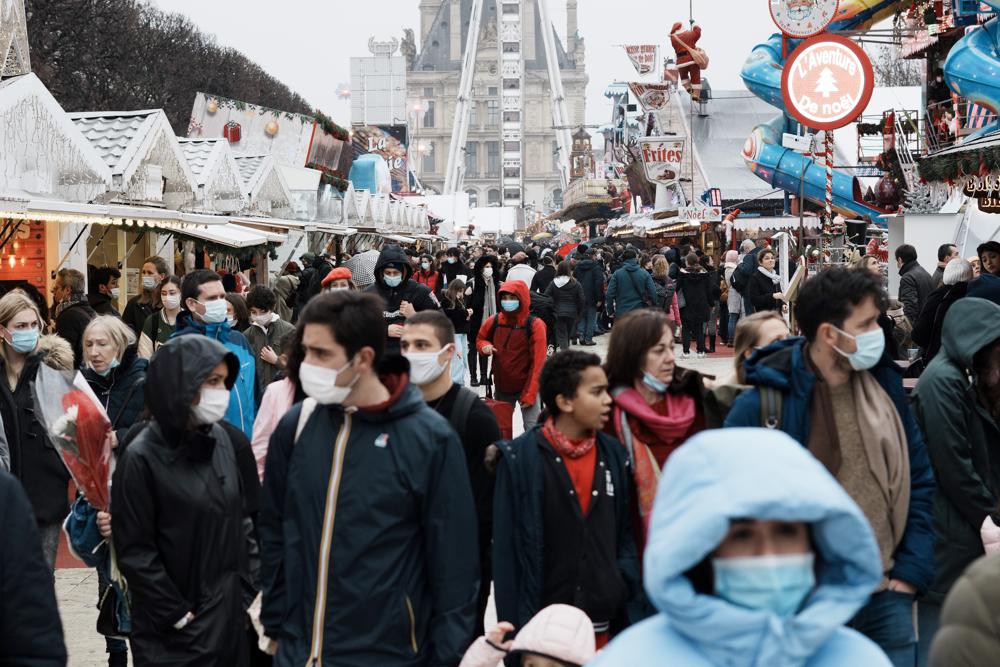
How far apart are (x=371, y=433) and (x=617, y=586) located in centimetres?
101

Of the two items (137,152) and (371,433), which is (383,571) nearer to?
(371,433)

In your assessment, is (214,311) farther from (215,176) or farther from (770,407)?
(215,176)

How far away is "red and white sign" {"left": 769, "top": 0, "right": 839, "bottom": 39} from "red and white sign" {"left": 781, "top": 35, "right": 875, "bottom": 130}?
5.34 ft

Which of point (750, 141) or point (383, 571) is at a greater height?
point (750, 141)

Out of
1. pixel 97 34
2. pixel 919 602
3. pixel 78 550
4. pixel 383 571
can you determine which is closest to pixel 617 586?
pixel 383 571

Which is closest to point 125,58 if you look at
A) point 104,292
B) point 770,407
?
point 104,292

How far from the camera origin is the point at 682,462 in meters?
1.85

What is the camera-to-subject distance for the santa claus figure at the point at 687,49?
36.0 metres

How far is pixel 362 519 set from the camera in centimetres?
335

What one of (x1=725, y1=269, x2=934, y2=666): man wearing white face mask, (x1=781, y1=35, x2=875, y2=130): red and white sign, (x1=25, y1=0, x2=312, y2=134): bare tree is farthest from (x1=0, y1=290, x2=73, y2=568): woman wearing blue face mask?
(x1=25, y1=0, x2=312, y2=134): bare tree

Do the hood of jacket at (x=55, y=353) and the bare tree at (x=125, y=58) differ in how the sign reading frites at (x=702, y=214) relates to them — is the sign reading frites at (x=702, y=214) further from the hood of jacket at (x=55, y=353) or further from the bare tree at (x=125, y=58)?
the hood of jacket at (x=55, y=353)

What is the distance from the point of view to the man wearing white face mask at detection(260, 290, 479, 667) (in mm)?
3348

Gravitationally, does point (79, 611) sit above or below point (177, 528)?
below

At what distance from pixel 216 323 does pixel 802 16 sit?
8631 millimetres
